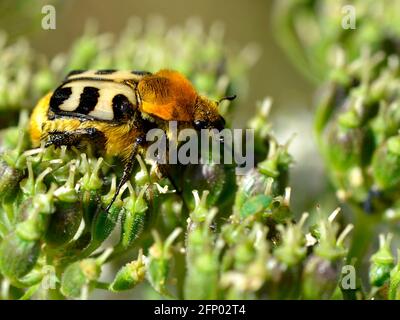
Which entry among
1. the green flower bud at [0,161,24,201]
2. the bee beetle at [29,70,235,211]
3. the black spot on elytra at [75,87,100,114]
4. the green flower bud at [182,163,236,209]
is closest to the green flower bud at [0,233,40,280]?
the green flower bud at [0,161,24,201]

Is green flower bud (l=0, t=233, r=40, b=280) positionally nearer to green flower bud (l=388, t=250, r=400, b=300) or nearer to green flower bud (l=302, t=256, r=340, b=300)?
green flower bud (l=302, t=256, r=340, b=300)

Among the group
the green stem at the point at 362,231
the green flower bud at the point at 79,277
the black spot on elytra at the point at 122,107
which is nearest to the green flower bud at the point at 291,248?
the green flower bud at the point at 79,277

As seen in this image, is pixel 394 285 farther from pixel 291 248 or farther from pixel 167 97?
pixel 167 97

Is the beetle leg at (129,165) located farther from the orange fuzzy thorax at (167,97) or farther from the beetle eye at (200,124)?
the beetle eye at (200,124)

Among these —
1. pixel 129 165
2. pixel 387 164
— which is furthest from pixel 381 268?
pixel 129 165
